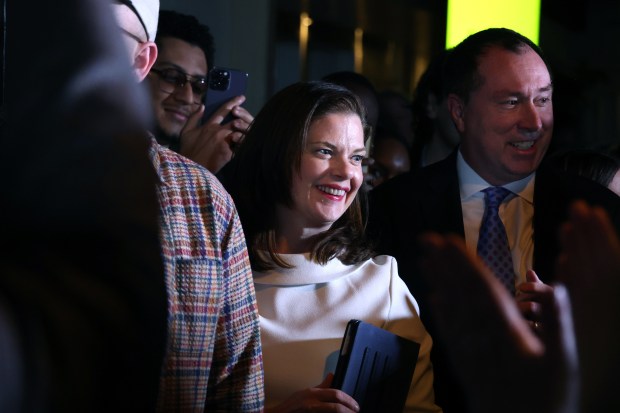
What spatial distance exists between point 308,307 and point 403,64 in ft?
14.2

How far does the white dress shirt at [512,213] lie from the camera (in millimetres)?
2078

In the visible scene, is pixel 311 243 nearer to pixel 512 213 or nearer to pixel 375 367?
pixel 375 367

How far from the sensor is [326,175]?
1906mm

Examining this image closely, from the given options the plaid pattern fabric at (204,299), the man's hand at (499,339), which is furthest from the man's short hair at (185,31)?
the man's hand at (499,339)

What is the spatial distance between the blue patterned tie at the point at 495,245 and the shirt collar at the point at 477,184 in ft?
0.17

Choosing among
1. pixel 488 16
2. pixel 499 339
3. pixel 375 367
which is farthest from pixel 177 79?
pixel 499 339

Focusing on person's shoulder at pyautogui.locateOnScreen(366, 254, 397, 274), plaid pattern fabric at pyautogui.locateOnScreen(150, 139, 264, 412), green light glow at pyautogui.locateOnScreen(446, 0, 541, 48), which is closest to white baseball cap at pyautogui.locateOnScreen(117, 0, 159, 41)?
plaid pattern fabric at pyautogui.locateOnScreen(150, 139, 264, 412)

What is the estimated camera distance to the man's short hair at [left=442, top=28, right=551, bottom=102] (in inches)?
92.1

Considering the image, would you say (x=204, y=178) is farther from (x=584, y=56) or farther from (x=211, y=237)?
(x=584, y=56)

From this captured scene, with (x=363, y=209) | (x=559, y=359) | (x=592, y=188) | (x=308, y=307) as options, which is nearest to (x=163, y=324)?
(x=559, y=359)

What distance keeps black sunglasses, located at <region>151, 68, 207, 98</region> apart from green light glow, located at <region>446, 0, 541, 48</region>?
1546mm

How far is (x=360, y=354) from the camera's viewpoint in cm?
155

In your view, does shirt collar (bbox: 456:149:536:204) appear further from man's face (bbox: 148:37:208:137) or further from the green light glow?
the green light glow

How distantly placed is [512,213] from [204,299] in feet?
4.01
